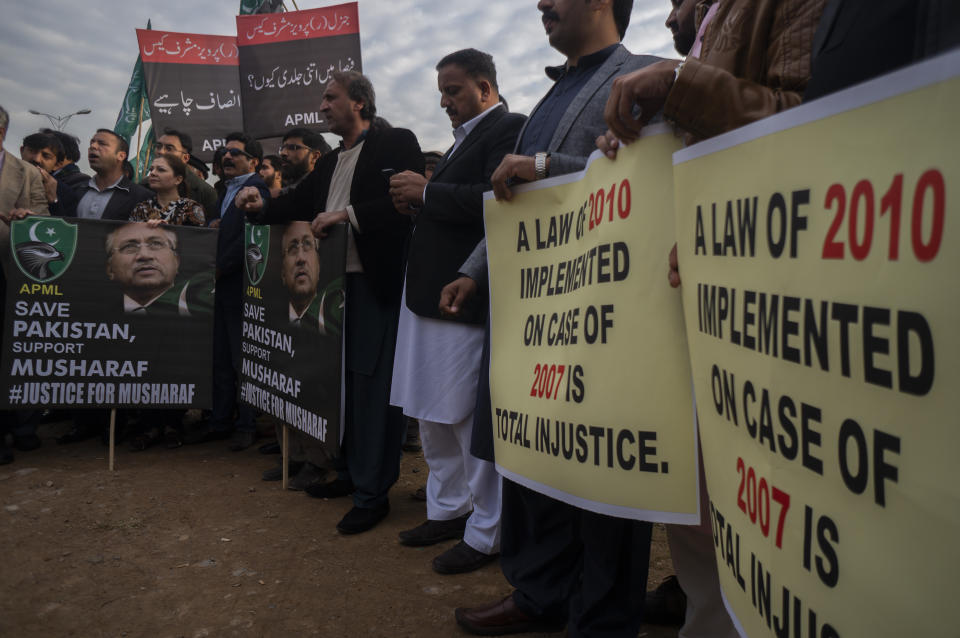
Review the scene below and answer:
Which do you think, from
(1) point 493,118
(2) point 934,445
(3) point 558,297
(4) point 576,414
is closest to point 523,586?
(4) point 576,414

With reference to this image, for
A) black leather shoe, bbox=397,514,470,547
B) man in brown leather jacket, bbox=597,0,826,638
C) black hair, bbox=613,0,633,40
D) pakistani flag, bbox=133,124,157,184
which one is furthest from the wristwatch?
pakistani flag, bbox=133,124,157,184

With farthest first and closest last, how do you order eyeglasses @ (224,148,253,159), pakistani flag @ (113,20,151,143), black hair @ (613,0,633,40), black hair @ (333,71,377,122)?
pakistani flag @ (113,20,151,143) < eyeglasses @ (224,148,253,159) < black hair @ (333,71,377,122) < black hair @ (613,0,633,40)

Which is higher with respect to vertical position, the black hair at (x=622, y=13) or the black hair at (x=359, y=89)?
the black hair at (x=359, y=89)

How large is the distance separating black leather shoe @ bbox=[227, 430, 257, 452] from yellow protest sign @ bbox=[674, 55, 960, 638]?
176 inches

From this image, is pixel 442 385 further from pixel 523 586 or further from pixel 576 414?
pixel 576 414

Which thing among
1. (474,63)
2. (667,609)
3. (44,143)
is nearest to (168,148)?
(44,143)

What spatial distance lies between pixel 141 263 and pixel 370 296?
2.12 metres

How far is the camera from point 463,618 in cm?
229

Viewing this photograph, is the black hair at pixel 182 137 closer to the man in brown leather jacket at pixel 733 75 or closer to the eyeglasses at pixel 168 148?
the eyeglasses at pixel 168 148

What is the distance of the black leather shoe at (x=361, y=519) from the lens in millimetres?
3289

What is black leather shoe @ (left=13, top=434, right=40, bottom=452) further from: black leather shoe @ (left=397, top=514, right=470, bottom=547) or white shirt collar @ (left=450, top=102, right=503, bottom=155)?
white shirt collar @ (left=450, top=102, right=503, bottom=155)

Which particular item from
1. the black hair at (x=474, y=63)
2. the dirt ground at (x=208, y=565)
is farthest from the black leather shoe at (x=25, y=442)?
the black hair at (x=474, y=63)

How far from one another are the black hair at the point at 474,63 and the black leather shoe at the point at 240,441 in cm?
328

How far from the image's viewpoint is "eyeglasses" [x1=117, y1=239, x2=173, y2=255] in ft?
14.9
